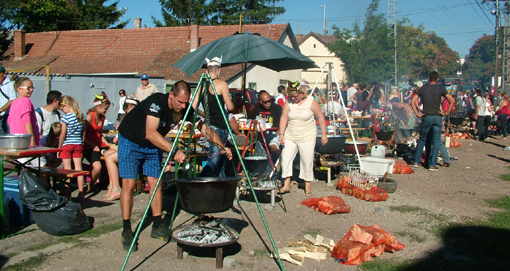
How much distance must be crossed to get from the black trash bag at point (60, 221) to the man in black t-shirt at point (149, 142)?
2.57 feet

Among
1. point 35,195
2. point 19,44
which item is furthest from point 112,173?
point 19,44

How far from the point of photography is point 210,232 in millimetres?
4402

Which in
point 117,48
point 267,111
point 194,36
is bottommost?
point 267,111

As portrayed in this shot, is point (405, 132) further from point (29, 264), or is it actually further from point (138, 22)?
point (138, 22)

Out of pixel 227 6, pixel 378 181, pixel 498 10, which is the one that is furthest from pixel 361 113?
pixel 227 6

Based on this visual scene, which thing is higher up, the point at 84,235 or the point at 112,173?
the point at 112,173

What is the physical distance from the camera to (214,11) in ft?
138

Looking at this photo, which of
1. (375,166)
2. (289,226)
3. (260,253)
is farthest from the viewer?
(375,166)

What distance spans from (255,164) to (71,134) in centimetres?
289

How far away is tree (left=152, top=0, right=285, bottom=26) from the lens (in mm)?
41000

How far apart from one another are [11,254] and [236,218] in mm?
2736

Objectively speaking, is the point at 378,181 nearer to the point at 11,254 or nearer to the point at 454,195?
the point at 454,195

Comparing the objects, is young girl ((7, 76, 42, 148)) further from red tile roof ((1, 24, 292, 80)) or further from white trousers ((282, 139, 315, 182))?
red tile roof ((1, 24, 292, 80))

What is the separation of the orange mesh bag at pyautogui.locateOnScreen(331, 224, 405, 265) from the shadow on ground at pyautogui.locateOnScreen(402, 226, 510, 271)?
1.20 ft
